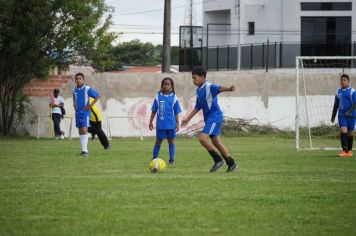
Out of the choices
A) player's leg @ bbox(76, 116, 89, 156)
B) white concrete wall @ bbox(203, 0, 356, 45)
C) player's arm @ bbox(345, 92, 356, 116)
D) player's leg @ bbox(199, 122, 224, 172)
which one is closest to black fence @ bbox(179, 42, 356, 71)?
white concrete wall @ bbox(203, 0, 356, 45)

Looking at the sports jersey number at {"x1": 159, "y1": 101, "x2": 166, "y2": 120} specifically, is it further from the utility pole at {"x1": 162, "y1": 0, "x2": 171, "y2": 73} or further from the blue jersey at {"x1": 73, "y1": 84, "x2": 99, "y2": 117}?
the utility pole at {"x1": 162, "y1": 0, "x2": 171, "y2": 73}

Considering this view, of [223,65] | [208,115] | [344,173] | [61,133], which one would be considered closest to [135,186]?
[208,115]

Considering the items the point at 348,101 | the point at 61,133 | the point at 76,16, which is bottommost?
the point at 61,133

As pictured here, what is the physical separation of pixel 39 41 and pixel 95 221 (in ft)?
81.1

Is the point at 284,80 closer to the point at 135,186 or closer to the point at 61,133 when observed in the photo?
the point at 61,133

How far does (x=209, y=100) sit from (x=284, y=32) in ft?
108

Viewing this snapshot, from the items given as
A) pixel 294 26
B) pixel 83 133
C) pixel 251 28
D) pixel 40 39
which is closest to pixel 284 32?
pixel 294 26

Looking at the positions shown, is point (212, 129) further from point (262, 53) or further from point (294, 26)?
point (294, 26)

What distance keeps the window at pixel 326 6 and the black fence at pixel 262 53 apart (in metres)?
2.67

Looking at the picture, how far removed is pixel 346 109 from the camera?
19422 millimetres

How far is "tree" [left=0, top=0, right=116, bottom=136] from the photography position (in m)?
31.6

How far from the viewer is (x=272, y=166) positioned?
628 inches

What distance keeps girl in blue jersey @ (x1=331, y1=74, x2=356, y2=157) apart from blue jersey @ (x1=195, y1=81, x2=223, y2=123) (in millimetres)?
5750

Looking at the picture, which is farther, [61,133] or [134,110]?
[134,110]
